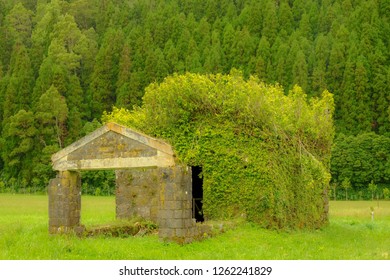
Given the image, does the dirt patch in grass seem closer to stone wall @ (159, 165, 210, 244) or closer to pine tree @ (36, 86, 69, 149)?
stone wall @ (159, 165, 210, 244)

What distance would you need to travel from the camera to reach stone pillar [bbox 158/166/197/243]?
14320 millimetres

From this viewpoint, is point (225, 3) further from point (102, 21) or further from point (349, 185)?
point (349, 185)

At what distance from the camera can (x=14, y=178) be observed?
6009 centimetres

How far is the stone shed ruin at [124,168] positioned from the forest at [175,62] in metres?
40.5

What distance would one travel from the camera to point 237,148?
17.8m

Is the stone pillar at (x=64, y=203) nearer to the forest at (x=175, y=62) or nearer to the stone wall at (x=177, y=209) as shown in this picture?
the stone wall at (x=177, y=209)

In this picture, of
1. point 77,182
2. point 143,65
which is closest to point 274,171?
point 77,182

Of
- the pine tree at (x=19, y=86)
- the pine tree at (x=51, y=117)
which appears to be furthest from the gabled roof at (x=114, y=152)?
the pine tree at (x=19, y=86)

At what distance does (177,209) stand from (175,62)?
211 feet

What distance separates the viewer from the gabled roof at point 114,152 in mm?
15016

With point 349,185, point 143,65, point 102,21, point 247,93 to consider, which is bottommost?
point 349,185

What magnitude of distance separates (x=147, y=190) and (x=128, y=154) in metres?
4.27

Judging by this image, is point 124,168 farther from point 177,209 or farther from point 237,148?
point 237,148

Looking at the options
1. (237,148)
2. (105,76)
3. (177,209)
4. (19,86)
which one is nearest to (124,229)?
(177,209)
